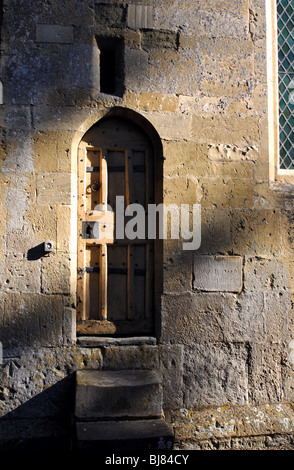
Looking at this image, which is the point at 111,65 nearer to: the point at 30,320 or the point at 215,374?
the point at 30,320

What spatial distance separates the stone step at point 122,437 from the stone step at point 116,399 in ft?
0.30

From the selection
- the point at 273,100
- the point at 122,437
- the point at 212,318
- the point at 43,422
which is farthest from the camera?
the point at 273,100

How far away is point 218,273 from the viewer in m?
3.70

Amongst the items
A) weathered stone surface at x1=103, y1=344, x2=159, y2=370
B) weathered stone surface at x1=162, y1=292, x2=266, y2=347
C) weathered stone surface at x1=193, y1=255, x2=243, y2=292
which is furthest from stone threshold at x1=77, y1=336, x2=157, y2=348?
weathered stone surface at x1=193, y1=255, x2=243, y2=292

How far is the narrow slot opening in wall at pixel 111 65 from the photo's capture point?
3.71 meters

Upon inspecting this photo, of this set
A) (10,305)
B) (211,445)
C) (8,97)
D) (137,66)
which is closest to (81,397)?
(10,305)

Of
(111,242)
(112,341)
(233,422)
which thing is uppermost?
(111,242)

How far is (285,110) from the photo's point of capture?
13.5ft

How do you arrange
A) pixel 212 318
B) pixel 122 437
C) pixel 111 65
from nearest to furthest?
pixel 122 437 < pixel 212 318 < pixel 111 65

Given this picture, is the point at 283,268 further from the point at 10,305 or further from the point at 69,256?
the point at 10,305

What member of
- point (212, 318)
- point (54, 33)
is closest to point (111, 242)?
point (212, 318)

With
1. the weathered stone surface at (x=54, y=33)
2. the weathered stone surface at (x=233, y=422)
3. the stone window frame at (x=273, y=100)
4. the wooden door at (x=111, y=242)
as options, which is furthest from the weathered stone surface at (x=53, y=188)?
the weathered stone surface at (x=233, y=422)

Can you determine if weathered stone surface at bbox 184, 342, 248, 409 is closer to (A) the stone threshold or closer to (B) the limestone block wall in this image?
(B) the limestone block wall

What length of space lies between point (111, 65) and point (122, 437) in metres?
2.88
